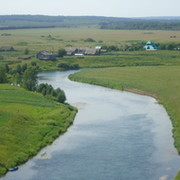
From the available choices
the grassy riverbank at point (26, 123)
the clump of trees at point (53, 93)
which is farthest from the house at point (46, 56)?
the grassy riverbank at point (26, 123)

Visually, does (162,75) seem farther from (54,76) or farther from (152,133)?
(152,133)

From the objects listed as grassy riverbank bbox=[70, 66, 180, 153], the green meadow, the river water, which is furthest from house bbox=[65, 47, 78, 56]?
the river water

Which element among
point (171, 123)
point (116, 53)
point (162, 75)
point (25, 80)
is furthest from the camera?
point (116, 53)

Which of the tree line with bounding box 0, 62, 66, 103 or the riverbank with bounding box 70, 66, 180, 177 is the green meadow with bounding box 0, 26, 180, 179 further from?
the tree line with bounding box 0, 62, 66, 103

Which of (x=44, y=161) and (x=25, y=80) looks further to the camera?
(x=25, y=80)

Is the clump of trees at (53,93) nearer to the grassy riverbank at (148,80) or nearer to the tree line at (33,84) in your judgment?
the tree line at (33,84)

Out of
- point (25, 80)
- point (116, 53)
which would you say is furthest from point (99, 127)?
point (116, 53)
